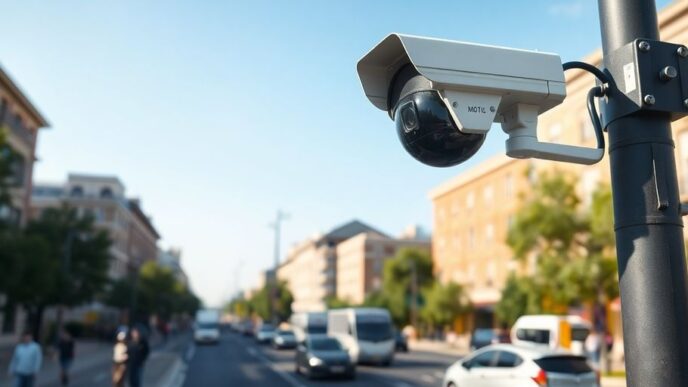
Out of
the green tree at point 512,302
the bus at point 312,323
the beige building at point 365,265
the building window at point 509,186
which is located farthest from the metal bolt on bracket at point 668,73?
the beige building at point 365,265

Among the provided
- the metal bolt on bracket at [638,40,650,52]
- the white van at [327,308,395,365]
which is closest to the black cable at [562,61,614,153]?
the metal bolt on bracket at [638,40,650,52]

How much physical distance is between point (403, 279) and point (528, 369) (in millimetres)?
50318

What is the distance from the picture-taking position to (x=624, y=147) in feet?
7.80

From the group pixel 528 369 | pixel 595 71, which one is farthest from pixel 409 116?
pixel 528 369

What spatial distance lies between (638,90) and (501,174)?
48.9 metres

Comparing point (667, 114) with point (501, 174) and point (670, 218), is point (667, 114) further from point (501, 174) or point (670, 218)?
point (501, 174)

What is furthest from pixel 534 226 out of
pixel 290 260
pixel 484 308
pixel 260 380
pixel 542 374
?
pixel 290 260

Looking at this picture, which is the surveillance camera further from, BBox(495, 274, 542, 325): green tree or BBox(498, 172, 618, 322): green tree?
BBox(495, 274, 542, 325): green tree

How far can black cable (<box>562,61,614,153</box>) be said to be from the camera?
8.14ft

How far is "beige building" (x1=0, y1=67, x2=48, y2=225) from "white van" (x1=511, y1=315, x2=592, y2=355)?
106ft

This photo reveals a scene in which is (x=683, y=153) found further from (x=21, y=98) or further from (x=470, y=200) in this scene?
(x=21, y=98)

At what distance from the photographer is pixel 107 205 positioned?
272ft

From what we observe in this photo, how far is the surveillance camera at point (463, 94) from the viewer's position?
2354 mm

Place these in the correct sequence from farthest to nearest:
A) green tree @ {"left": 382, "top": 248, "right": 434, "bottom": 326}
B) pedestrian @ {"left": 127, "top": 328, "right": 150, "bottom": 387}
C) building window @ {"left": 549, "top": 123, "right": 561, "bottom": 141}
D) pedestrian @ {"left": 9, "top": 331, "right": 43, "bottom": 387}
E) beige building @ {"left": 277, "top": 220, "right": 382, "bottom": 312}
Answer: beige building @ {"left": 277, "top": 220, "right": 382, "bottom": 312} < green tree @ {"left": 382, "top": 248, "right": 434, "bottom": 326} < building window @ {"left": 549, "top": 123, "right": 561, "bottom": 141} < pedestrian @ {"left": 127, "top": 328, "right": 150, "bottom": 387} < pedestrian @ {"left": 9, "top": 331, "right": 43, "bottom": 387}
